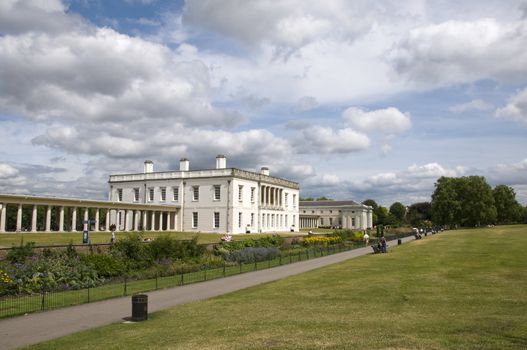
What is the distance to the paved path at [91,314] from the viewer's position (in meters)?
12.8

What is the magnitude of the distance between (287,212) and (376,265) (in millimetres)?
59343

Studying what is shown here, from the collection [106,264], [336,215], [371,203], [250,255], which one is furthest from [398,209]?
[106,264]

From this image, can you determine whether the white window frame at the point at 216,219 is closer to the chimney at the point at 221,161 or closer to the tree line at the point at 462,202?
the chimney at the point at 221,161

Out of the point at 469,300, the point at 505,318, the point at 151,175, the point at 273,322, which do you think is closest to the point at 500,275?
the point at 469,300

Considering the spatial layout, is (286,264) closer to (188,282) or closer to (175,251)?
(175,251)

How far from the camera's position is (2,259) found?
81.4 ft

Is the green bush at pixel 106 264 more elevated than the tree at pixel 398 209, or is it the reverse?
the tree at pixel 398 209

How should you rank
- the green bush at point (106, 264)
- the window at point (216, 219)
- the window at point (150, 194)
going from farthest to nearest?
the window at point (150, 194)
the window at point (216, 219)
the green bush at point (106, 264)

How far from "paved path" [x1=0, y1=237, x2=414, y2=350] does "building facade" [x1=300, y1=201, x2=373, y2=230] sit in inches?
4243

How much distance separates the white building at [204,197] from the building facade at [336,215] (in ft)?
169

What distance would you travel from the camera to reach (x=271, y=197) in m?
82.3

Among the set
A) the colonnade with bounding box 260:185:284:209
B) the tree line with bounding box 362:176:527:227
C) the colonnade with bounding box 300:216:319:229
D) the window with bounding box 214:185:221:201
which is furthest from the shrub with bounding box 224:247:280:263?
the colonnade with bounding box 300:216:319:229

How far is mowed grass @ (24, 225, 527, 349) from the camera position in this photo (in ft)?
→ 34.8

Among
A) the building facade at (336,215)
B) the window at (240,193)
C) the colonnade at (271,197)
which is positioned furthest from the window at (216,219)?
the building facade at (336,215)
